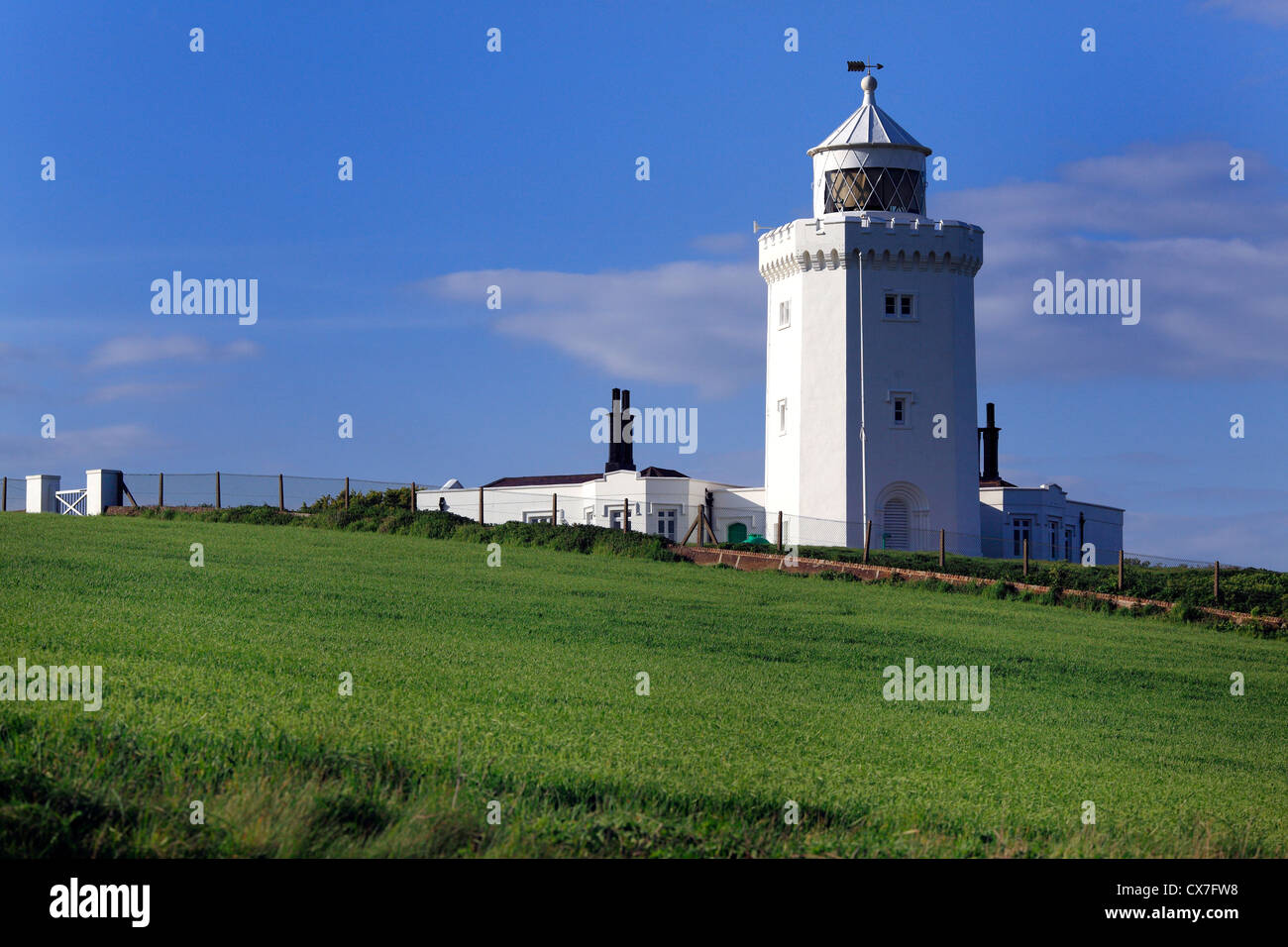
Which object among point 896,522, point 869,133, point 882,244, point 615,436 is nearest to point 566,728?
point 896,522

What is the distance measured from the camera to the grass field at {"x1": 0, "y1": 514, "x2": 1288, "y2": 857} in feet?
24.6

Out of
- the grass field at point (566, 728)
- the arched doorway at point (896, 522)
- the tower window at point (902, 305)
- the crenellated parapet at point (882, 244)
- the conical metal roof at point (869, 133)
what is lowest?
the grass field at point (566, 728)

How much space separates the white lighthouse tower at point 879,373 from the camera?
43500 mm

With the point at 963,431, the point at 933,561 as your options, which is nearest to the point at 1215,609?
the point at 933,561

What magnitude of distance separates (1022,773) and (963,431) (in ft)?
114

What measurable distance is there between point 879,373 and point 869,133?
9.38 m

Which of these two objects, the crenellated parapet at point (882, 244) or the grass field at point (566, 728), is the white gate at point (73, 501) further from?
the crenellated parapet at point (882, 244)

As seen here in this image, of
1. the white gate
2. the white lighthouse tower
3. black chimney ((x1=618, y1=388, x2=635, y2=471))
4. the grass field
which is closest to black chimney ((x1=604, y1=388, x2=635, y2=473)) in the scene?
black chimney ((x1=618, y1=388, x2=635, y2=471))

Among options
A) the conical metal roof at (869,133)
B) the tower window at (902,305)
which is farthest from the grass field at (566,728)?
the conical metal roof at (869,133)

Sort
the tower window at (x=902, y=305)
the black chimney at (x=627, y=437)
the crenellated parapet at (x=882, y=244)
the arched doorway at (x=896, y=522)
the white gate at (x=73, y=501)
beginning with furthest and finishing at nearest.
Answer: the black chimney at (x=627, y=437) → the tower window at (x=902, y=305) → the crenellated parapet at (x=882, y=244) → the arched doorway at (x=896, y=522) → the white gate at (x=73, y=501)

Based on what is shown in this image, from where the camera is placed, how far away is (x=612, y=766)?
9328 millimetres

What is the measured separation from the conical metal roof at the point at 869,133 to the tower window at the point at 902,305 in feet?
18.9

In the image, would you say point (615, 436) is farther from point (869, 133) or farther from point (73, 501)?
point (73, 501)
